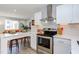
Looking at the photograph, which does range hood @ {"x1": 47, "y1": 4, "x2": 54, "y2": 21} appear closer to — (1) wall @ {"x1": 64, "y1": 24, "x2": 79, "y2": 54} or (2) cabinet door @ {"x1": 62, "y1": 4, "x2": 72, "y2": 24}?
(1) wall @ {"x1": 64, "y1": 24, "x2": 79, "y2": 54}

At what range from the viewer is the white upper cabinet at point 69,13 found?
2.05 m

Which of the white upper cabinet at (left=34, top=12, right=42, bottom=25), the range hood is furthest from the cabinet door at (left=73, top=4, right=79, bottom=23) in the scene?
the white upper cabinet at (left=34, top=12, right=42, bottom=25)

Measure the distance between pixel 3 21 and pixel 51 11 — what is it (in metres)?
2.57

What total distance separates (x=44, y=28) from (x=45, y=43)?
0.89m

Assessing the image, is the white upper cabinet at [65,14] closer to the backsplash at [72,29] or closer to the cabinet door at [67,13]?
the cabinet door at [67,13]

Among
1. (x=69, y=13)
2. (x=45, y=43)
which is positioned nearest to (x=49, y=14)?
(x=45, y=43)

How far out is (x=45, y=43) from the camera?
130 inches

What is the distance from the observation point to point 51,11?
3971mm

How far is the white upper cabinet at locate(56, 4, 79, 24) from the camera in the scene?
2.05 metres

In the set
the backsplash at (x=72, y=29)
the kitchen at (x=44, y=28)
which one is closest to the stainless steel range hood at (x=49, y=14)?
the kitchen at (x=44, y=28)

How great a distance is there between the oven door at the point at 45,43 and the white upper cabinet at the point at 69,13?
0.77 meters

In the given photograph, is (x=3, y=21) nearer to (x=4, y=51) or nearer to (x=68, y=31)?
(x=4, y=51)

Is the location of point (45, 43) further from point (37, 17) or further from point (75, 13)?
point (37, 17)

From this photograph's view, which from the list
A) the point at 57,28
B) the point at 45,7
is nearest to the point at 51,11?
the point at 45,7
